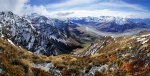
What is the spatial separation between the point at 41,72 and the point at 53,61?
9494mm

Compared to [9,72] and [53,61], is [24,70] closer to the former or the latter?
[9,72]

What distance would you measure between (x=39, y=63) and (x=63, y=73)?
7.24 metres

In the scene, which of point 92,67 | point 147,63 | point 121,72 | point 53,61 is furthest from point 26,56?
point 147,63

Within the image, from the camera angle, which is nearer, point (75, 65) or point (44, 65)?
point (44, 65)

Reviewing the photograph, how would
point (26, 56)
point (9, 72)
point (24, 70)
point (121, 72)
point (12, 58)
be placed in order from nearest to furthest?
point (9, 72), point (24, 70), point (12, 58), point (121, 72), point (26, 56)

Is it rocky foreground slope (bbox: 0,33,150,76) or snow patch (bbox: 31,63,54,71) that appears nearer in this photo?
rocky foreground slope (bbox: 0,33,150,76)

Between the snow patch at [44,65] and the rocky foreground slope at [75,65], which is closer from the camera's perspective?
the rocky foreground slope at [75,65]

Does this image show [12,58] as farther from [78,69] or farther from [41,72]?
[78,69]

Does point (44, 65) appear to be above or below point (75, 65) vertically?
above

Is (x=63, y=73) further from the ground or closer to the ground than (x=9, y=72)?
closer to the ground

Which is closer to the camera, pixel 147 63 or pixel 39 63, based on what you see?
pixel 147 63

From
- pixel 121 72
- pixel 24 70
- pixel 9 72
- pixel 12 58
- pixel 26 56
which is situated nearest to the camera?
pixel 9 72

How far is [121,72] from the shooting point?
40812 mm

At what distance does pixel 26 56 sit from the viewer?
4741 centimetres
